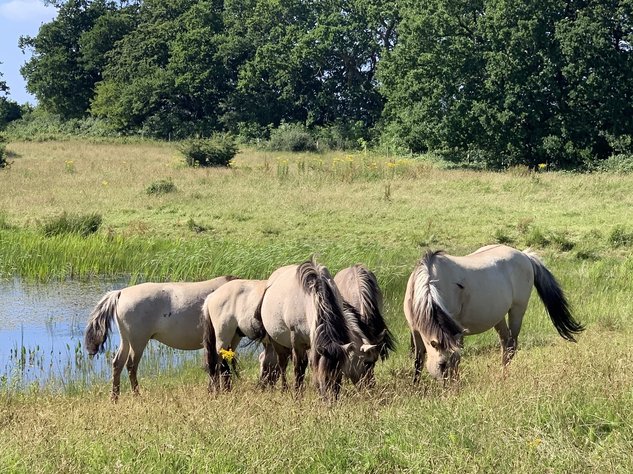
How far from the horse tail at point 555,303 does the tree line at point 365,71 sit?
84.4 ft

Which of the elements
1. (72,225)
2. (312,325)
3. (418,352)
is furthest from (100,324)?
(72,225)

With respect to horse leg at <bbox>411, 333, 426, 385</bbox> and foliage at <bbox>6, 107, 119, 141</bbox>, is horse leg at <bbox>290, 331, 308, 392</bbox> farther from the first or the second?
foliage at <bbox>6, 107, 119, 141</bbox>

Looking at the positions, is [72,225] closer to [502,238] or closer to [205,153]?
[502,238]

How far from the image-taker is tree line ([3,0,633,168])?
3362 centimetres

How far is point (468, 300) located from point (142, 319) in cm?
329

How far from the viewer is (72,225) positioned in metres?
17.0

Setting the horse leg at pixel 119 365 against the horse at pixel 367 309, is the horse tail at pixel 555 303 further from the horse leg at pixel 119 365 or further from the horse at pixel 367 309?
the horse leg at pixel 119 365

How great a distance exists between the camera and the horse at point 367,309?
675 cm

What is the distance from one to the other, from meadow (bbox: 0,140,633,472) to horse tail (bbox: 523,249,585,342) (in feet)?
0.86

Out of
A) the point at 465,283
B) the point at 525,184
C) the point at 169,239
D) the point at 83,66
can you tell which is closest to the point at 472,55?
the point at 525,184

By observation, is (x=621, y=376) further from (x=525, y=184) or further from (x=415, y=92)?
(x=415, y=92)

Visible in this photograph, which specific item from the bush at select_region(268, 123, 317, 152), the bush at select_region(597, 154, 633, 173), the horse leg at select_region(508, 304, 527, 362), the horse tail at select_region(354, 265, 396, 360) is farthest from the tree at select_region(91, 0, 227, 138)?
the horse tail at select_region(354, 265, 396, 360)

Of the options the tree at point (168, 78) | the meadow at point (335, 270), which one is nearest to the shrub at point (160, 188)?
the meadow at point (335, 270)

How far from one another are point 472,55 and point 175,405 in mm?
31027
